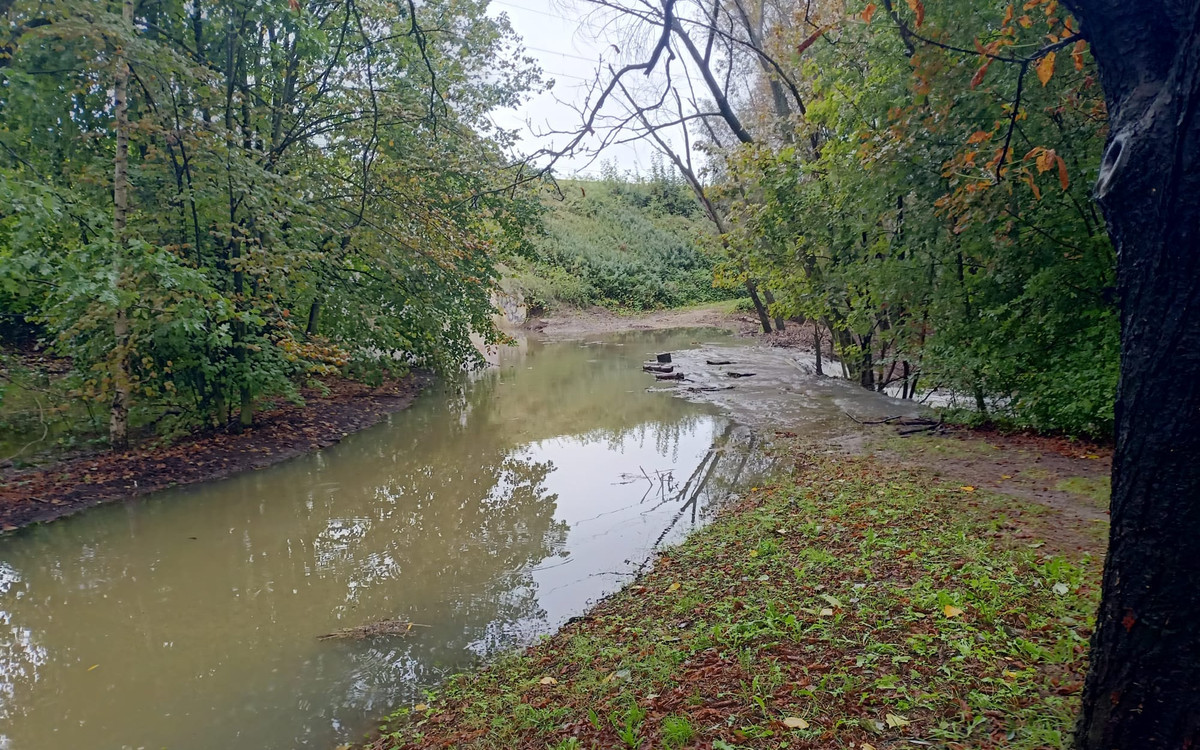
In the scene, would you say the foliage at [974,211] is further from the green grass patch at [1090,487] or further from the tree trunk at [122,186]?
the tree trunk at [122,186]

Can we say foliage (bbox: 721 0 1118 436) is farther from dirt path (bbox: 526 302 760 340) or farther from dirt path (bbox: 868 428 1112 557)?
dirt path (bbox: 526 302 760 340)

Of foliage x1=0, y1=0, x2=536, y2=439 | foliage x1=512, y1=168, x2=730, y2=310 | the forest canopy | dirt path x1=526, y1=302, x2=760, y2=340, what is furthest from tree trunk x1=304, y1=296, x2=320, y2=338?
foliage x1=512, y1=168, x2=730, y2=310

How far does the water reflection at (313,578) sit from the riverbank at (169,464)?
39 cm

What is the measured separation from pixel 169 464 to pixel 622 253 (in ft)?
107

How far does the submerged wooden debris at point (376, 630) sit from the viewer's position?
15.9 ft

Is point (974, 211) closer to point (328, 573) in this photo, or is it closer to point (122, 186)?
point (328, 573)

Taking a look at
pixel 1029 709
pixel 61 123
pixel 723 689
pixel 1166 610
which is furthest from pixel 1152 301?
pixel 61 123

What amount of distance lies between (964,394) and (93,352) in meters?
11.3

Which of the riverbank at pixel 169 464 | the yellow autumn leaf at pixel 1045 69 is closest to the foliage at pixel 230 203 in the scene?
the riverbank at pixel 169 464

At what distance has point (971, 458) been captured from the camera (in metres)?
7.01

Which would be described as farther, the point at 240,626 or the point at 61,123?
the point at 61,123

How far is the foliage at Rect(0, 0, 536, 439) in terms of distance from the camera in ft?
24.3

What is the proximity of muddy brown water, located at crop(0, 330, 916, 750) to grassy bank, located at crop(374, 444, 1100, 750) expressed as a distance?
2.41ft

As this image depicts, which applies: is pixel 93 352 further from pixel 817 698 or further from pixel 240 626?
pixel 817 698
